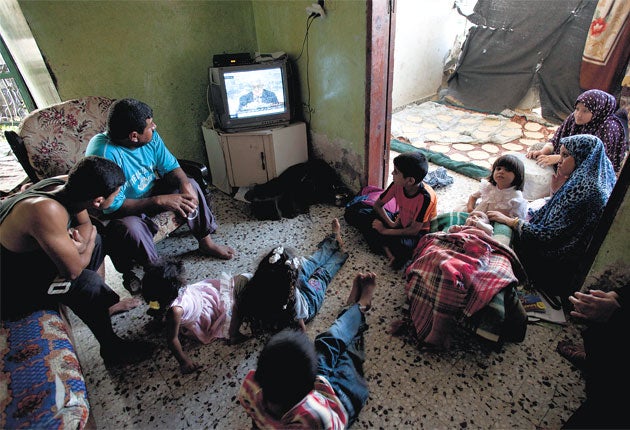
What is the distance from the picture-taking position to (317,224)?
275cm

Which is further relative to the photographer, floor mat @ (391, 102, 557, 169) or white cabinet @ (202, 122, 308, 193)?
floor mat @ (391, 102, 557, 169)

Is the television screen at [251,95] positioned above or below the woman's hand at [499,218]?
above

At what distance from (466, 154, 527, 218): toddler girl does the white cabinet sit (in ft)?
5.41

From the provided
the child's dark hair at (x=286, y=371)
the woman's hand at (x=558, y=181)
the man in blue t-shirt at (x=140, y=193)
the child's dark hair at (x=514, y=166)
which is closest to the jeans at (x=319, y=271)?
the man in blue t-shirt at (x=140, y=193)

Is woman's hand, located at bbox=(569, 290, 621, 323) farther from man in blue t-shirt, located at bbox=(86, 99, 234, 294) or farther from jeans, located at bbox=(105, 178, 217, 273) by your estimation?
jeans, located at bbox=(105, 178, 217, 273)

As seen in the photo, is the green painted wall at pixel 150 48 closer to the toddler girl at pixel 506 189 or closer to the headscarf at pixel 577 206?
the toddler girl at pixel 506 189

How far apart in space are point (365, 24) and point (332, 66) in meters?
0.46

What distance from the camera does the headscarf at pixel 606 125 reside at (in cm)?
258

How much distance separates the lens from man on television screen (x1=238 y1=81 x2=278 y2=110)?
2.85m

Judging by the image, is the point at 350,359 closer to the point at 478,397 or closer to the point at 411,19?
the point at 478,397

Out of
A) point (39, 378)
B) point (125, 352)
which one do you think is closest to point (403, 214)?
point (125, 352)

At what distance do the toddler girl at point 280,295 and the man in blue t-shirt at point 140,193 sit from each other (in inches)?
28.0

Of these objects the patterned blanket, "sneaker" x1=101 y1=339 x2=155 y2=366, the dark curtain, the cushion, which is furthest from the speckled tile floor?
the dark curtain

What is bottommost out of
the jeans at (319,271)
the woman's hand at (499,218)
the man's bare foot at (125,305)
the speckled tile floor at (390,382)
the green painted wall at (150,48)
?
the speckled tile floor at (390,382)
